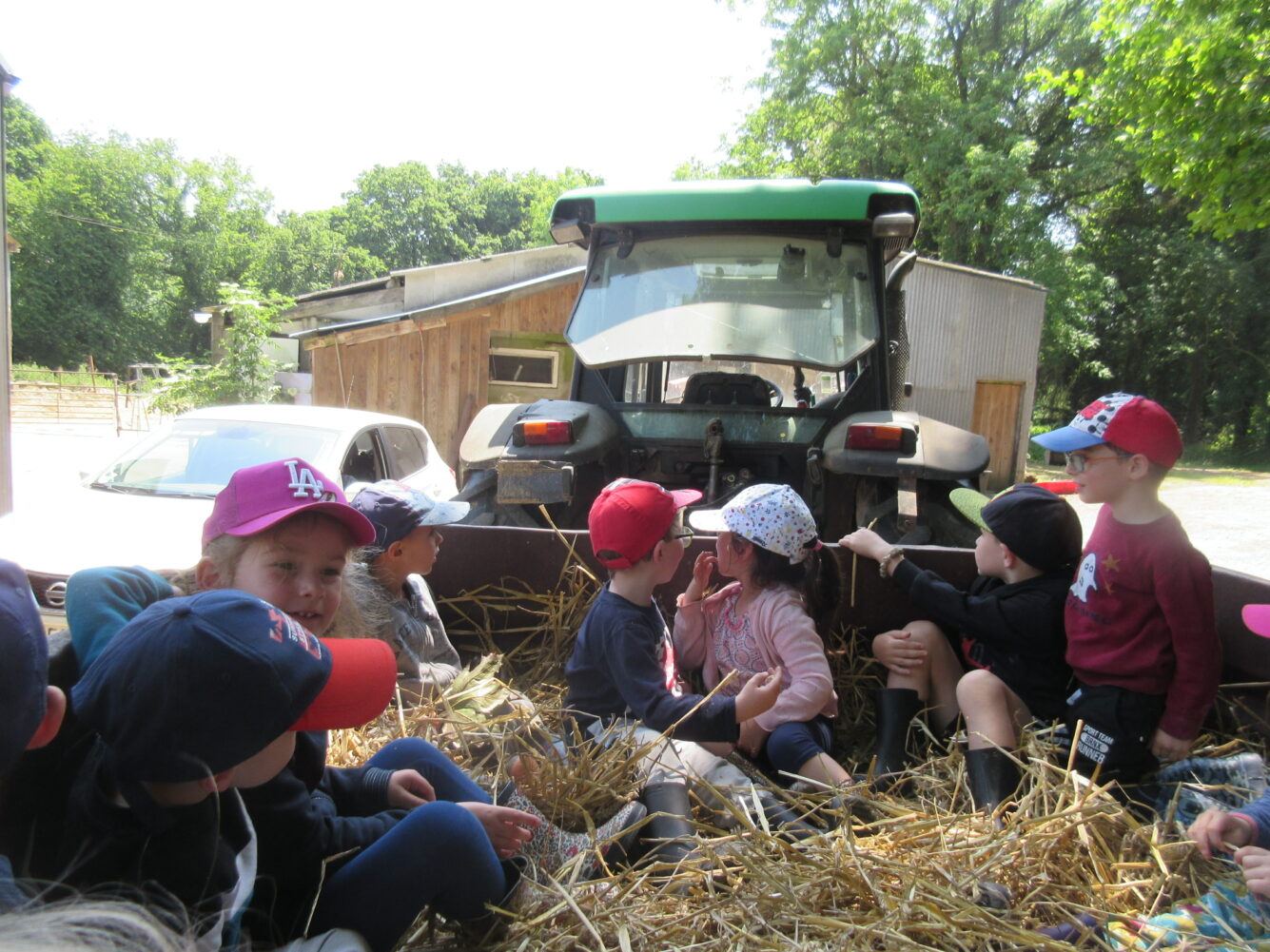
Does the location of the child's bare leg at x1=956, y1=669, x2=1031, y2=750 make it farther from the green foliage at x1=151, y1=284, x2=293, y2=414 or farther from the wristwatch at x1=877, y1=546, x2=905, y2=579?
the green foliage at x1=151, y1=284, x2=293, y2=414

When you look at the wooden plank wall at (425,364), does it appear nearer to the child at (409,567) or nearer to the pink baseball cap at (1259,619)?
the child at (409,567)

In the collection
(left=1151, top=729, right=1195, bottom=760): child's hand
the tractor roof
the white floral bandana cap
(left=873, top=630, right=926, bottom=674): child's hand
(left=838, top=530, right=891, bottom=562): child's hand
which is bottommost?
(left=1151, top=729, right=1195, bottom=760): child's hand

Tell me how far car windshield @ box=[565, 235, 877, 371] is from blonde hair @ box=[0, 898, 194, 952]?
3.15 meters

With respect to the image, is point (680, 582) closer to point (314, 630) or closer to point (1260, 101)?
point (314, 630)

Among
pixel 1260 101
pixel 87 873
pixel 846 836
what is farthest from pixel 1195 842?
pixel 1260 101

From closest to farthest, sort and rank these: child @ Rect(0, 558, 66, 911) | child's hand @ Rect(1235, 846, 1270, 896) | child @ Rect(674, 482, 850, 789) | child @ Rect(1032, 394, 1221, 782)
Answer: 1. child @ Rect(0, 558, 66, 911)
2. child's hand @ Rect(1235, 846, 1270, 896)
3. child @ Rect(1032, 394, 1221, 782)
4. child @ Rect(674, 482, 850, 789)

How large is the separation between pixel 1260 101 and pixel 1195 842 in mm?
7002

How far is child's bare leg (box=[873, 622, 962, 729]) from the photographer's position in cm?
251

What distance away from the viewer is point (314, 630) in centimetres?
170

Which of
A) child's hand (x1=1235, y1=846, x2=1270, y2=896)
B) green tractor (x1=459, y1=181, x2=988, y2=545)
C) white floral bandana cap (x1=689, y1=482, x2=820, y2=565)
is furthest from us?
green tractor (x1=459, y1=181, x2=988, y2=545)

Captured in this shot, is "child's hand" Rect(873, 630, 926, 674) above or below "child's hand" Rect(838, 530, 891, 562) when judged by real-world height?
below

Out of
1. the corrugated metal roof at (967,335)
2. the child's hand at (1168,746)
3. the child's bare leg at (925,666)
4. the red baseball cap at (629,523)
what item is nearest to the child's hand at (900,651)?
the child's bare leg at (925,666)

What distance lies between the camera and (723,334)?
383cm

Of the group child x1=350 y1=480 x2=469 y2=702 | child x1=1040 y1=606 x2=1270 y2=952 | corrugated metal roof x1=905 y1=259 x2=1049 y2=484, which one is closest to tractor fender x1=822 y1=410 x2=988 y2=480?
child x1=350 y1=480 x2=469 y2=702
